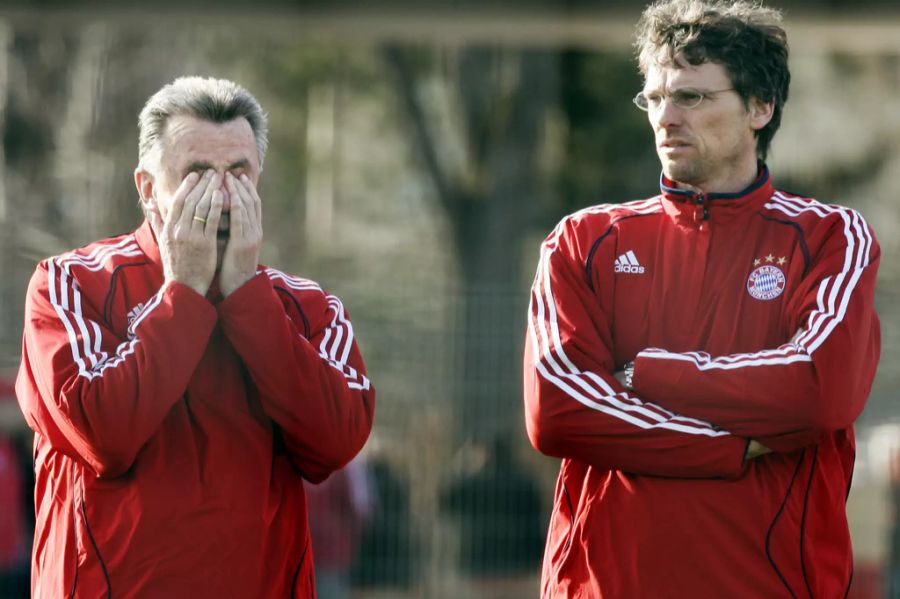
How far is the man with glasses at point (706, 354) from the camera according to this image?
3871mm

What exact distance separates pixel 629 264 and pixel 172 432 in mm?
1334

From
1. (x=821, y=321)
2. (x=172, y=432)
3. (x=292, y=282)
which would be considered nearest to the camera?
(x=172, y=432)

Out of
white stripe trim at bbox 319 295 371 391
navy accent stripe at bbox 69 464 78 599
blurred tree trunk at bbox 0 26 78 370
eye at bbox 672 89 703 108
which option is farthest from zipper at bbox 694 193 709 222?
blurred tree trunk at bbox 0 26 78 370

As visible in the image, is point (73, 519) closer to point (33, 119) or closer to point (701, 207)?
point (701, 207)

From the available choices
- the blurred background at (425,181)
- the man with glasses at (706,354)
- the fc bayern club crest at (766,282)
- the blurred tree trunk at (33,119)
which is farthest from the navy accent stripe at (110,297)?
the blurred tree trunk at (33,119)

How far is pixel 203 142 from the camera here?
13.2ft

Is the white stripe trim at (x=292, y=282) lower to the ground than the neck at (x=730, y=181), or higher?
lower

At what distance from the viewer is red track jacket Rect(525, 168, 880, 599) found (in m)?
3.87

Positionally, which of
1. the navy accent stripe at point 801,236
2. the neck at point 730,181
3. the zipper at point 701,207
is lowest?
the navy accent stripe at point 801,236

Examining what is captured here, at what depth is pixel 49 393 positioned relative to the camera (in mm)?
3783

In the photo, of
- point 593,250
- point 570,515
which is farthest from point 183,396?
point 593,250

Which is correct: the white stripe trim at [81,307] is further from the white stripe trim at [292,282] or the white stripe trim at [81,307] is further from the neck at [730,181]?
the neck at [730,181]

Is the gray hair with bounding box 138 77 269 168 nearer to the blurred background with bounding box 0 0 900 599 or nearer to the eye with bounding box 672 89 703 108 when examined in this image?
the eye with bounding box 672 89 703 108

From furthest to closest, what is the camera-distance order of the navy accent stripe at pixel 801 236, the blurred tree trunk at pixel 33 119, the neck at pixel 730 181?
1. the blurred tree trunk at pixel 33 119
2. the neck at pixel 730 181
3. the navy accent stripe at pixel 801 236
